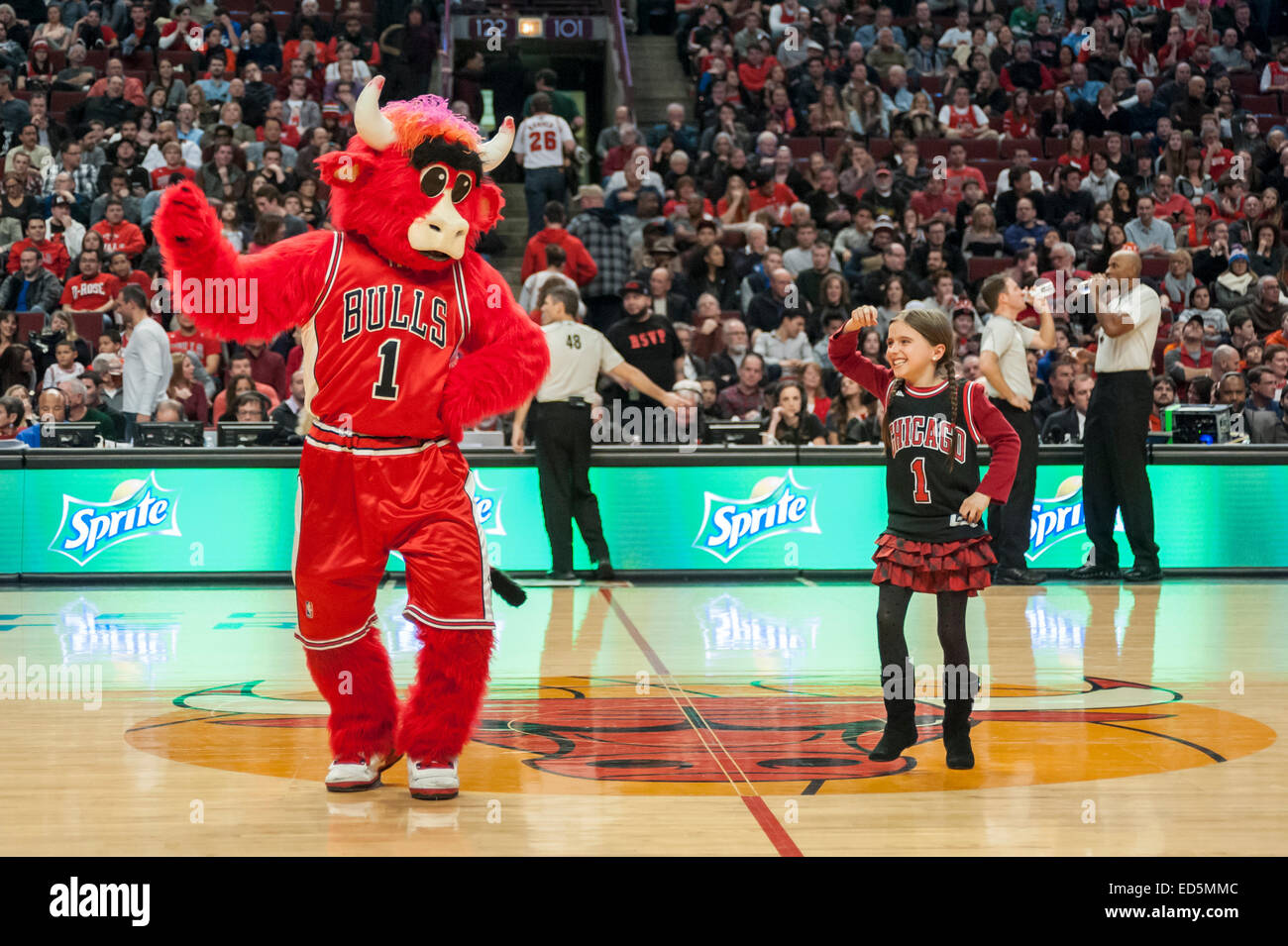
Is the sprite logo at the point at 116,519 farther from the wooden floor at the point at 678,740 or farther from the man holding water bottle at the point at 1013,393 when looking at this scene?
the man holding water bottle at the point at 1013,393

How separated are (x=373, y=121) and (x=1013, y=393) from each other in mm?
5922

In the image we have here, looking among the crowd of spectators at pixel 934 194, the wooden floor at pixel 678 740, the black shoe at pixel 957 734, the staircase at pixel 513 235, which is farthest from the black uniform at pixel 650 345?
the black shoe at pixel 957 734

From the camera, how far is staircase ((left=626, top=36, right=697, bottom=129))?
715 inches

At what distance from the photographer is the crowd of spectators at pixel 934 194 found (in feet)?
41.4

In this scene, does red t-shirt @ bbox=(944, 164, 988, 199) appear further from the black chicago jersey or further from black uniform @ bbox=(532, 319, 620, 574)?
the black chicago jersey

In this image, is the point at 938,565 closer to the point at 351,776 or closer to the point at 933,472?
the point at 933,472

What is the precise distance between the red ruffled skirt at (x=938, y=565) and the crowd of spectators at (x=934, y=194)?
6122 mm

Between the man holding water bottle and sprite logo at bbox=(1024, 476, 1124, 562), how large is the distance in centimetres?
26

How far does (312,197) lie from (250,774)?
33.5ft

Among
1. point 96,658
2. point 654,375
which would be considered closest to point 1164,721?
point 96,658

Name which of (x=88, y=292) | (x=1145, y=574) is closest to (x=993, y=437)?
(x=1145, y=574)

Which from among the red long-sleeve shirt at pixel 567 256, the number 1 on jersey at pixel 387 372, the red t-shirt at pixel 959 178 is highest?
the red t-shirt at pixel 959 178

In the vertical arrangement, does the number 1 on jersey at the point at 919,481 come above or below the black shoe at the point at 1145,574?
above

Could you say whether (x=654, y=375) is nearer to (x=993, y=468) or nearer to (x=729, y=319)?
(x=729, y=319)
